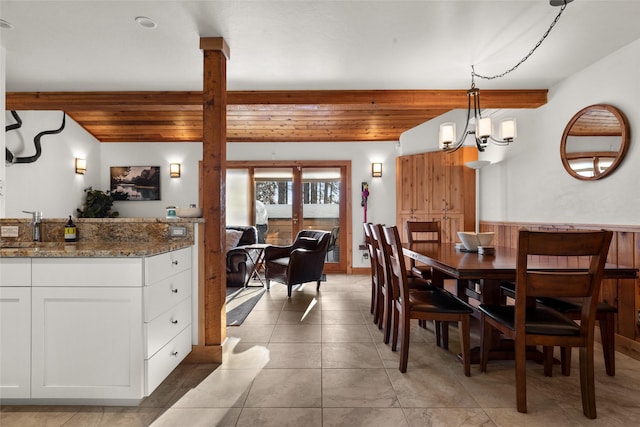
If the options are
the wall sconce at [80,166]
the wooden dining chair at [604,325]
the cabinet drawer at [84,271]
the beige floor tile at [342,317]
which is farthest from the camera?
the wall sconce at [80,166]

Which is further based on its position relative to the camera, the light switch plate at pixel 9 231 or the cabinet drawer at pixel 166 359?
the light switch plate at pixel 9 231

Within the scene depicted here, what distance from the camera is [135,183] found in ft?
19.0

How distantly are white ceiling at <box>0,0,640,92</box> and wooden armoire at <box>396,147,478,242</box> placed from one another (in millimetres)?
1557

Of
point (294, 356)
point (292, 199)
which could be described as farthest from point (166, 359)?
point (292, 199)

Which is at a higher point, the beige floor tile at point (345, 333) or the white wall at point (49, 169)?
the white wall at point (49, 169)

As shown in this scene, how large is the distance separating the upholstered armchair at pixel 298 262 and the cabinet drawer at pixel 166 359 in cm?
191

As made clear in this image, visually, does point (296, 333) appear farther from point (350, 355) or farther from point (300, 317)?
point (350, 355)

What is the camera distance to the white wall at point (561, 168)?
2609mm

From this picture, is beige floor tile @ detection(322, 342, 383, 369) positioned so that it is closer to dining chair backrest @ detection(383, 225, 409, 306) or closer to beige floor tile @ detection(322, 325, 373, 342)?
beige floor tile @ detection(322, 325, 373, 342)

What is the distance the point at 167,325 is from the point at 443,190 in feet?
14.1

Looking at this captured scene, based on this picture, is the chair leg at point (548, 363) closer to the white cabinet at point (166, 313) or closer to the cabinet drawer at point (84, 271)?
the white cabinet at point (166, 313)

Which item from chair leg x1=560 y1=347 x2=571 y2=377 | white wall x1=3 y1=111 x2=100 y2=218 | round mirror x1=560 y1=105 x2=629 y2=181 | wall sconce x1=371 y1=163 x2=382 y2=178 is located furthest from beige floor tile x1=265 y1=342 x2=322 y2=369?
white wall x1=3 y1=111 x2=100 y2=218

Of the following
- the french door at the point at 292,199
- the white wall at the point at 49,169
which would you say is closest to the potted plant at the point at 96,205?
the white wall at the point at 49,169

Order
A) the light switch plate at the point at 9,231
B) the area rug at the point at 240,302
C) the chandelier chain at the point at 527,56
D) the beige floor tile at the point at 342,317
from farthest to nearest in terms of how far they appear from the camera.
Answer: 1. the area rug at the point at 240,302
2. the beige floor tile at the point at 342,317
3. the light switch plate at the point at 9,231
4. the chandelier chain at the point at 527,56
